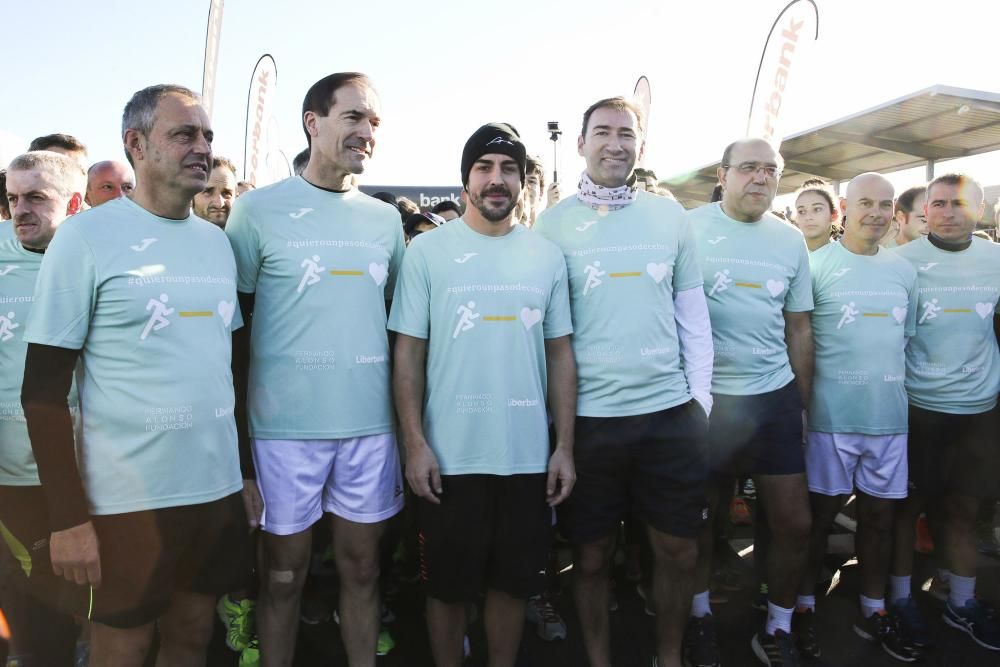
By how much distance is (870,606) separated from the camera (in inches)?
133

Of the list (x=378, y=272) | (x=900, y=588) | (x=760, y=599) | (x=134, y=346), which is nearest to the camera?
(x=134, y=346)

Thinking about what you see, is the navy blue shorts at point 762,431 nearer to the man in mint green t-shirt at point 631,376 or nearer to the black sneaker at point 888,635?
the man in mint green t-shirt at point 631,376

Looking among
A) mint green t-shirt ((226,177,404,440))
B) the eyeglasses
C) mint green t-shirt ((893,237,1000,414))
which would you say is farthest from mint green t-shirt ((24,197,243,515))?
mint green t-shirt ((893,237,1000,414))

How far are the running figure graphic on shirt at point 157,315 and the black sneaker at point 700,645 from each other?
2633mm

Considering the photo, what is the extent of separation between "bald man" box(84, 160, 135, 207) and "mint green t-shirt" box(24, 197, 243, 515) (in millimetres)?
2070

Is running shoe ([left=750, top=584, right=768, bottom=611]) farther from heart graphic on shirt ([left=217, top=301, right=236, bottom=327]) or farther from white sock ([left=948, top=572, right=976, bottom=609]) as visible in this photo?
heart graphic on shirt ([left=217, top=301, right=236, bottom=327])

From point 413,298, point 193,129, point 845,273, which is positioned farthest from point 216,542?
point 845,273

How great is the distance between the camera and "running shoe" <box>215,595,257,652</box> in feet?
10.5

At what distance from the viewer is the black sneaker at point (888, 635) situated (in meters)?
3.16

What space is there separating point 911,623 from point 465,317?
2.87m

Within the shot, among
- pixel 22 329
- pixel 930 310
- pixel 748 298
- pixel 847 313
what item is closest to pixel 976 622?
pixel 930 310

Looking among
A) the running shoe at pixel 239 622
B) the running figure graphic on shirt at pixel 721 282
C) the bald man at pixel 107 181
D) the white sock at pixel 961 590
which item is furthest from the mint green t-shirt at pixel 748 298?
the bald man at pixel 107 181

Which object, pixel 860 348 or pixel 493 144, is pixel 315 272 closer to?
pixel 493 144

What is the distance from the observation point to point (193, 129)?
2.10m
